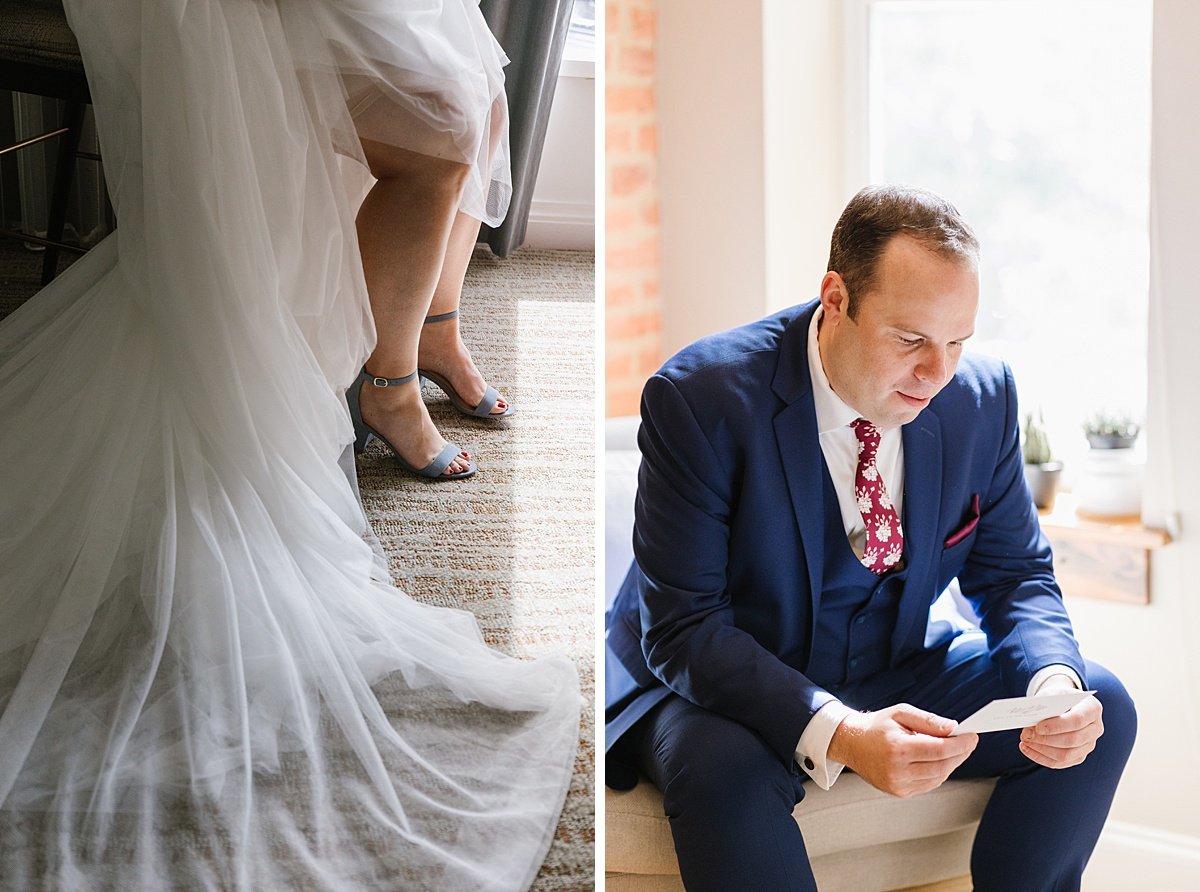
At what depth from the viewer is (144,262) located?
1.16m

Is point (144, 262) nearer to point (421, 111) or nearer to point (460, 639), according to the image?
point (421, 111)

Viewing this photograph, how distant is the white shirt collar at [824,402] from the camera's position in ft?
6.15

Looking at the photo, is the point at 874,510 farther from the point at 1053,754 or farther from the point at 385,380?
the point at 385,380

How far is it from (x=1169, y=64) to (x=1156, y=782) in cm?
144

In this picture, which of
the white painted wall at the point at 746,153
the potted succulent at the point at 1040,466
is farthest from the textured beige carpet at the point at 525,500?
the potted succulent at the point at 1040,466

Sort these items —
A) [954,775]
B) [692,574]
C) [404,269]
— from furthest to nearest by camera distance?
1. [954,775]
2. [692,574]
3. [404,269]

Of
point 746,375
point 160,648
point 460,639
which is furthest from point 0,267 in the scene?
point 746,375

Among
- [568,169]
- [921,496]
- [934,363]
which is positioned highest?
[568,169]

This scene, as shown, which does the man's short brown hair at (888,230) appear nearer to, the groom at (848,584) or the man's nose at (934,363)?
the groom at (848,584)

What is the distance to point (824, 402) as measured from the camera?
1.88 meters

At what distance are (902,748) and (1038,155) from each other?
5.56 ft

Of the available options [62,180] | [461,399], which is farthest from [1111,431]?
[62,180]

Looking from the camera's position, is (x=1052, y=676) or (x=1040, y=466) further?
(x=1040, y=466)

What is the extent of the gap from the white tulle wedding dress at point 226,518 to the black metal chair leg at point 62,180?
2cm
